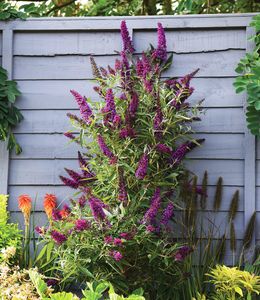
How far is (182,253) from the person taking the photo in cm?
377

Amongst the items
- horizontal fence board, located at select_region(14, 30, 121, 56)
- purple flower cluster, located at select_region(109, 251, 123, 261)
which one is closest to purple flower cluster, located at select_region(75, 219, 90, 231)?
purple flower cluster, located at select_region(109, 251, 123, 261)

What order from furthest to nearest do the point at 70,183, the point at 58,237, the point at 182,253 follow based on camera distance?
the point at 70,183 < the point at 182,253 < the point at 58,237

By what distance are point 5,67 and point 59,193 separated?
86cm

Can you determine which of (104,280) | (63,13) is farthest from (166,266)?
(63,13)

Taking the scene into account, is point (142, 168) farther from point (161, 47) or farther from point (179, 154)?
point (161, 47)

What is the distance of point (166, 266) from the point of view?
3.90 m

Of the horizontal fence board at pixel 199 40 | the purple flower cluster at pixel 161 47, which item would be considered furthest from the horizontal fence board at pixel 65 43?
the purple flower cluster at pixel 161 47

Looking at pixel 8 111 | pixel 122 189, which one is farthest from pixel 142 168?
pixel 8 111

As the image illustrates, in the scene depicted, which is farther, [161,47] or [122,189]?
[161,47]

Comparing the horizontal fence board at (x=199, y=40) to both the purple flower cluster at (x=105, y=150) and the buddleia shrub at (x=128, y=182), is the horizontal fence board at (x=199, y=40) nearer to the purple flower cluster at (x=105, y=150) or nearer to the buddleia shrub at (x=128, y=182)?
the buddleia shrub at (x=128, y=182)

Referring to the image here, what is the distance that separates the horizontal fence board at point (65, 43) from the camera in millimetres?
4391

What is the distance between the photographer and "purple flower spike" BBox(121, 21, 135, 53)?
4141mm

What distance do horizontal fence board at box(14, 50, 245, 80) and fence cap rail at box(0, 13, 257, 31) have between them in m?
0.18

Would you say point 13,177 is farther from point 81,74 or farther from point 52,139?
point 81,74
